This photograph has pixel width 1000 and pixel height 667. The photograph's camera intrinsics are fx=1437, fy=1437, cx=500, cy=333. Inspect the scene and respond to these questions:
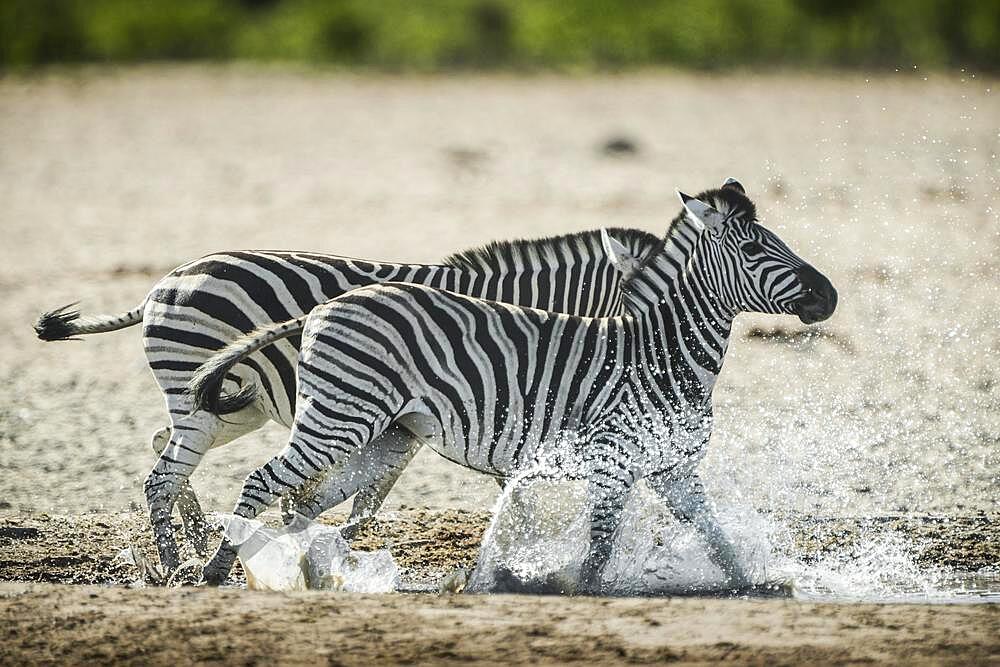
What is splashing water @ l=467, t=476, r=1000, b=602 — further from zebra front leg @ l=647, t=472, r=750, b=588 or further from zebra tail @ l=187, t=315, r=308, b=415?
zebra tail @ l=187, t=315, r=308, b=415

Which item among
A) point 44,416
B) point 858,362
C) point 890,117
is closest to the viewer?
point 44,416

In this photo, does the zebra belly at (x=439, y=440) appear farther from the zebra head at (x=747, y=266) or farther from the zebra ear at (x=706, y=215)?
the zebra ear at (x=706, y=215)

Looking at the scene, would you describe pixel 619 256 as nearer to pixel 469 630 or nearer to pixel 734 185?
pixel 734 185

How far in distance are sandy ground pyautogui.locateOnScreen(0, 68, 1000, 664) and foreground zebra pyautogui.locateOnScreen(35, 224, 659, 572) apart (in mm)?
541

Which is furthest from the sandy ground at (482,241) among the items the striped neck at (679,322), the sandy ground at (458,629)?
the striped neck at (679,322)

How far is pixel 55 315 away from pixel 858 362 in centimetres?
595

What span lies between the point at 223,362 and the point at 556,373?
1.47m

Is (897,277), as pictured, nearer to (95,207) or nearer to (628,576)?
(628,576)

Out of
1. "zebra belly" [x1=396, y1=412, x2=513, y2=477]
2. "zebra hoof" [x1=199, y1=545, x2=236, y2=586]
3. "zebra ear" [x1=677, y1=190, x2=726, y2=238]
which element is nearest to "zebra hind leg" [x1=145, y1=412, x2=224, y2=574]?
"zebra hoof" [x1=199, y1=545, x2=236, y2=586]

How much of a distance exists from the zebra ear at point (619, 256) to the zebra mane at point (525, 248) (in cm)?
12

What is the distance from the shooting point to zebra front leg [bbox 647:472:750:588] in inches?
252

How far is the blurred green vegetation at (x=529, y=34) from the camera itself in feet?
96.4

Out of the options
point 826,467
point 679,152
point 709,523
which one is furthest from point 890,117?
point 709,523

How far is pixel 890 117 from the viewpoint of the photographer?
72.1ft
